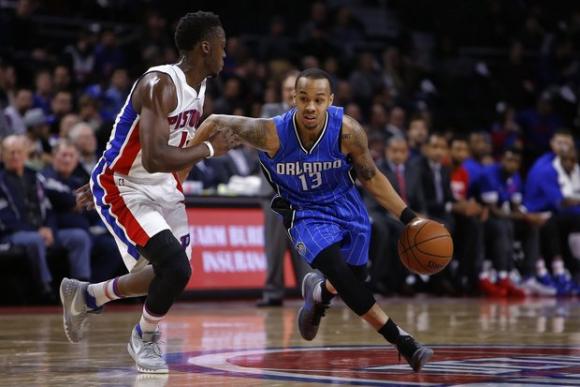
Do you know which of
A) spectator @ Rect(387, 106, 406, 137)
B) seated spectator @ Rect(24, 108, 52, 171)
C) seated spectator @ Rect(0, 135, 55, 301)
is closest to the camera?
seated spectator @ Rect(0, 135, 55, 301)

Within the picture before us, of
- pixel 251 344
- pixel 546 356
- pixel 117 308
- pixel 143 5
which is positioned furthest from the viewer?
Result: pixel 143 5

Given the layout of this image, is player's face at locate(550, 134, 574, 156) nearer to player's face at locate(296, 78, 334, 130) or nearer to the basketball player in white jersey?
player's face at locate(296, 78, 334, 130)

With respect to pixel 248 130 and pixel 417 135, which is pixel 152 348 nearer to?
pixel 248 130

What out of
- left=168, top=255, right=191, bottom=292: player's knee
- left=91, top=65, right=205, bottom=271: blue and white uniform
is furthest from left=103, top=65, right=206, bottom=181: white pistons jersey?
left=168, top=255, right=191, bottom=292: player's knee

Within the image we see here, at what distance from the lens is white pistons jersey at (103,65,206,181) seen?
5582mm

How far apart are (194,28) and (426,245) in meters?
1.62

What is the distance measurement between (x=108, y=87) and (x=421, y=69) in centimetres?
653

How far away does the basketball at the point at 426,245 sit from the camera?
5781 mm

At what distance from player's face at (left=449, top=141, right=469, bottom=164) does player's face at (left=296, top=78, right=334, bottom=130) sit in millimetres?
8043

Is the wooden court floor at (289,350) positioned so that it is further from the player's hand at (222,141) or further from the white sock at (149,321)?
the player's hand at (222,141)

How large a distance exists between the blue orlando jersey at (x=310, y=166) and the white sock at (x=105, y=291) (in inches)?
40.6

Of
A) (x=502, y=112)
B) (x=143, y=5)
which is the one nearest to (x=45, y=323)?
(x=143, y=5)

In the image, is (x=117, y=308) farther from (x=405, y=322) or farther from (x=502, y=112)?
(x=502, y=112)

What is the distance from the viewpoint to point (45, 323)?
27.9 feet
